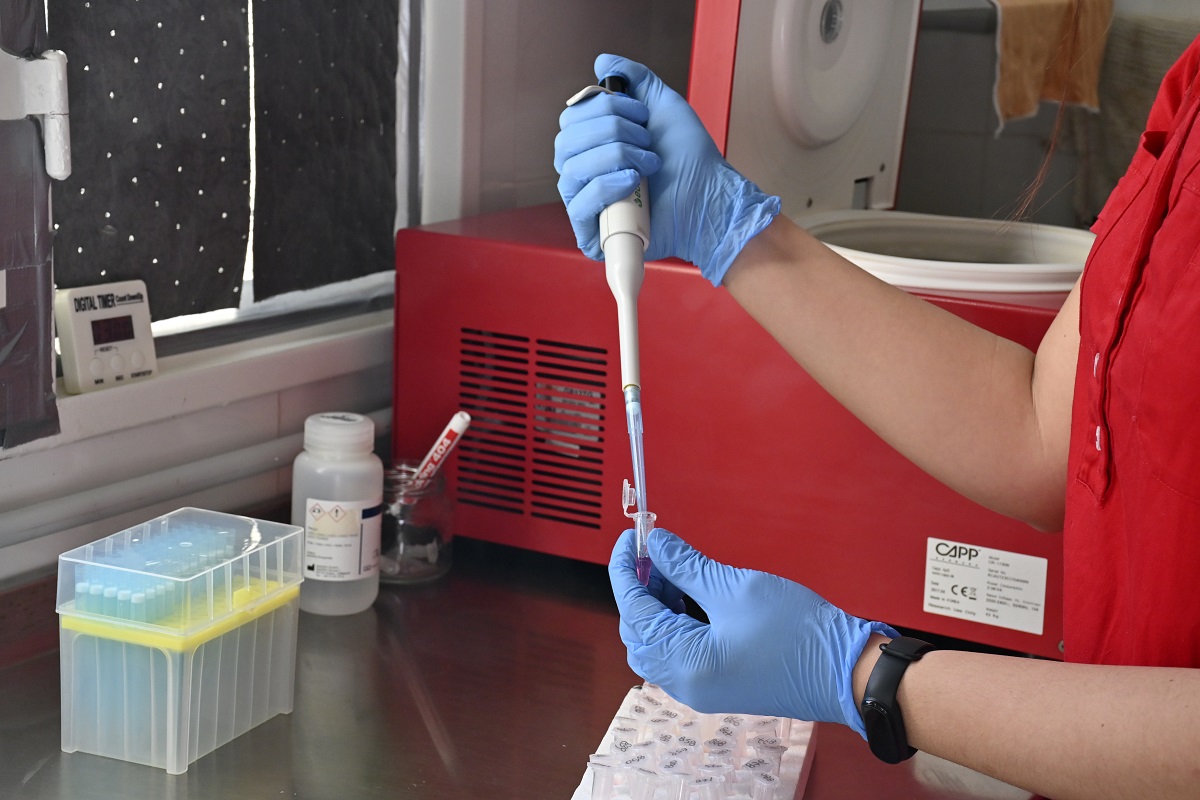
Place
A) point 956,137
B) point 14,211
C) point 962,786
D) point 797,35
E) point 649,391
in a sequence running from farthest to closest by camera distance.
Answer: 1. point 956,137
2. point 797,35
3. point 649,391
4. point 14,211
5. point 962,786

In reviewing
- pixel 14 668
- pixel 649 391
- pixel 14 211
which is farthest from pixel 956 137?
pixel 14 668

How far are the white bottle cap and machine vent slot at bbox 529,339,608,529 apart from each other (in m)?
0.21

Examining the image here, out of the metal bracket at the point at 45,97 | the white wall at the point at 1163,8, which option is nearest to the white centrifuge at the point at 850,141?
the white wall at the point at 1163,8

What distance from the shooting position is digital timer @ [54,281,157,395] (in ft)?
4.12

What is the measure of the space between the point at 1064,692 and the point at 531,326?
78 cm

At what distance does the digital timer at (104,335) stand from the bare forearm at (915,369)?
26.0 inches

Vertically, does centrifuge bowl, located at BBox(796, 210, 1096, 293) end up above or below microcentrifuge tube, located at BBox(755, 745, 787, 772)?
above

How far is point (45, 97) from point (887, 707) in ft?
3.17

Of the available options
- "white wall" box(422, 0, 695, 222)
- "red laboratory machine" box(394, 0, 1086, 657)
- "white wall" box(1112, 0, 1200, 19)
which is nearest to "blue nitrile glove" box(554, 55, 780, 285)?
"red laboratory machine" box(394, 0, 1086, 657)

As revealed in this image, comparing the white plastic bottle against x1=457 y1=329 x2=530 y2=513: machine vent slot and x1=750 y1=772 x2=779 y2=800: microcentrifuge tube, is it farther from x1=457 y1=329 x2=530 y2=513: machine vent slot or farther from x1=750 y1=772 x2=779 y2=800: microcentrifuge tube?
x1=750 y1=772 x2=779 y2=800: microcentrifuge tube

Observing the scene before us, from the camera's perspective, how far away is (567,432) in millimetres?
1419

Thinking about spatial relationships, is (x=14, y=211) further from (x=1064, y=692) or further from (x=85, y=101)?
(x=1064, y=692)

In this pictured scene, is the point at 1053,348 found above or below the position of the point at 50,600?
above

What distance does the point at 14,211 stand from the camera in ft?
3.88
